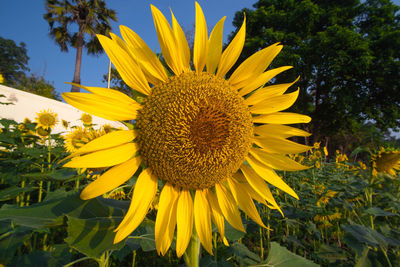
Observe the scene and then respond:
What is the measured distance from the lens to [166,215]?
0.81 m

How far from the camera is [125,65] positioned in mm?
779

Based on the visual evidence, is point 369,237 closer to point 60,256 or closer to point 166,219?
point 166,219

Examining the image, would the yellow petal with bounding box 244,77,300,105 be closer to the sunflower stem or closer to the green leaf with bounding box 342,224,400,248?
the sunflower stem

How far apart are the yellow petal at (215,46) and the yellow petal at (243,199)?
512 millimetres

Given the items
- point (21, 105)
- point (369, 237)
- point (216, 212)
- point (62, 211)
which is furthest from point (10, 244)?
point (21, 105)

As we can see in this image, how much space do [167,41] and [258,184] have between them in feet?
2.29

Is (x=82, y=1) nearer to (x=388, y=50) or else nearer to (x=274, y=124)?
(x=274, y=124)

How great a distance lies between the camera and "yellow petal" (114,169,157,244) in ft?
2.20

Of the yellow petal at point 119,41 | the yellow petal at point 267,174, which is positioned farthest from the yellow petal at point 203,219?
the yellow petal at point 119,41

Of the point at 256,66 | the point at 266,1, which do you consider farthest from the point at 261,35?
the point at 256,66

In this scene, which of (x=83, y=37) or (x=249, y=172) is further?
(x=83, y=37)

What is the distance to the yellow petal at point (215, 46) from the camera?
86cm

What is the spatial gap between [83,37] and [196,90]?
68.5 ft

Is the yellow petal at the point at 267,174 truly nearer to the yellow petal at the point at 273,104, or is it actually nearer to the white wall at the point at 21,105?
the yellow petal at the point at 273,104
